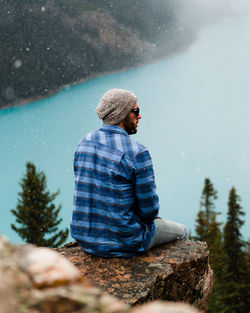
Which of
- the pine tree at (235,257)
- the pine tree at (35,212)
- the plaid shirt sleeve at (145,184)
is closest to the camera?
the plaid shirt sleeve at (145,184)

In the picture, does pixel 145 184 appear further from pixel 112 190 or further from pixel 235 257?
pixel 235 257

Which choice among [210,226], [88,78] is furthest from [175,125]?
[210,226]

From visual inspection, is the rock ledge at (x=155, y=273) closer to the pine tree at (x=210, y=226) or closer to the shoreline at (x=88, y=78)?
the pine tree at (x=210, y=226)

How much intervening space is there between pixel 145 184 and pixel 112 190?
0.30 meters

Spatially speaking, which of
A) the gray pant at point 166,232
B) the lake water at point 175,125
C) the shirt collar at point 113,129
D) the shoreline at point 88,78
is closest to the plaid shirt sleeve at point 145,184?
the shirt collar at point 113,129

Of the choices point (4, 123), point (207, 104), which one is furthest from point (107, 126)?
point (207, 104)

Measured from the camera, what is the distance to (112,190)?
2908mm

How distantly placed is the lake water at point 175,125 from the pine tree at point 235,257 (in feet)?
192

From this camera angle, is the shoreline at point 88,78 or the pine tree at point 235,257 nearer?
the pine tree at point 235,257

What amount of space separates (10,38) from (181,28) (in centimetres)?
6740

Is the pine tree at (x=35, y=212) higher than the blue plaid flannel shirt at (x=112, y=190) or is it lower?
lower

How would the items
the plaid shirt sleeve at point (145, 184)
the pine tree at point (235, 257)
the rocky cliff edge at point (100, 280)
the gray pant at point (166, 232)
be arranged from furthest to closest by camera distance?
the pine tree at point (235, 257) → the gray pant at point (166, 232) → the plaid shirt sleeve at point (145, 184) → the rocky cliff edge at point (100, 280)

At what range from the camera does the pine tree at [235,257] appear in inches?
1112

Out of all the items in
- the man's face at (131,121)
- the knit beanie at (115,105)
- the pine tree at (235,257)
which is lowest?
the pine tree at (235,257)
